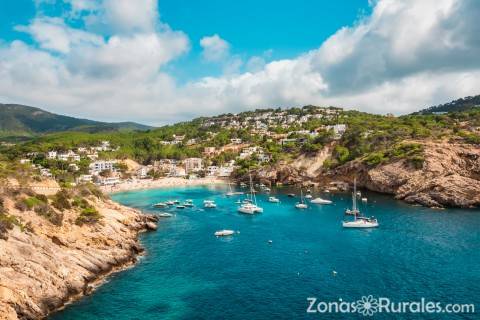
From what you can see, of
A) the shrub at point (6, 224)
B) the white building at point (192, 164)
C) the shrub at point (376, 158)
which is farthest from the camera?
the white building at point (192, 164)

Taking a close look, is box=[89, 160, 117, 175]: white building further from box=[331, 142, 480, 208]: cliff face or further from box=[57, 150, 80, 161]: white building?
box=[331, 142, 480, 208]: cliff face

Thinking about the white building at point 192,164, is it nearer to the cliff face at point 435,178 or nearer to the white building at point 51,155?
the white building at point 51,155

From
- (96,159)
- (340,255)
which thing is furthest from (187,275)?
(96,159)

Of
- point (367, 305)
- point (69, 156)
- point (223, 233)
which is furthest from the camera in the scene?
point (69, 156)

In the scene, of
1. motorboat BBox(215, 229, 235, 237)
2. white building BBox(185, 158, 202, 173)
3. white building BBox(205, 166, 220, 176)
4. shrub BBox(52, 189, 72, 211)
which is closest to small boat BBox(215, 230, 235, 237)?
motorboat BBox(215, 229, 235, 237)

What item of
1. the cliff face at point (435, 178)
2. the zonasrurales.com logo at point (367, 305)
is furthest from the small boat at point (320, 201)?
the zonasrurales.com logo at point (367, 305)

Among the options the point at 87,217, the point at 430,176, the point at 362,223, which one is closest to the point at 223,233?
the point at 87,217

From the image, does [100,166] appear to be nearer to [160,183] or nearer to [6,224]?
[160,183]
